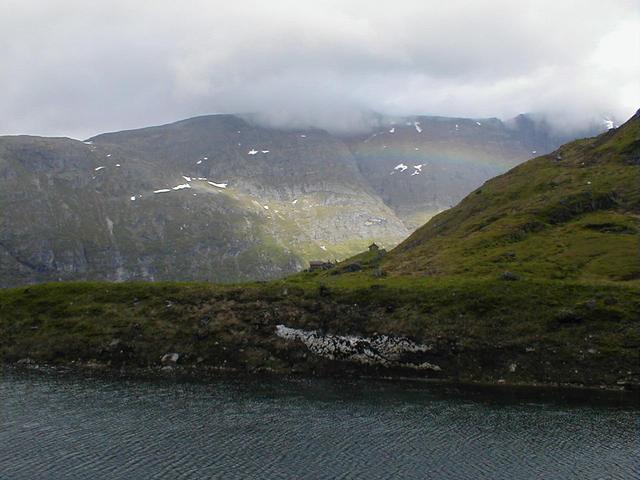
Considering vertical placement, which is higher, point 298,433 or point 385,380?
point 298,433

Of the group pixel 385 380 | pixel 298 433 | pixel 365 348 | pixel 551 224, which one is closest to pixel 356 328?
pixel 365 348

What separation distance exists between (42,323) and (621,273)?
10795cm

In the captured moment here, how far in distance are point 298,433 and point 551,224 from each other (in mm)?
104022

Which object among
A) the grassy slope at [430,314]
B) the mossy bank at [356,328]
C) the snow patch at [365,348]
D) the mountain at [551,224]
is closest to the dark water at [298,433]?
the snow patch at [365,348]

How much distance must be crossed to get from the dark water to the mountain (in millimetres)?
44714

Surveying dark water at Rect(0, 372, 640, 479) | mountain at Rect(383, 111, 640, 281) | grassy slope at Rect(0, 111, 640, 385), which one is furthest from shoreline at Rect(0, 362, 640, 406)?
mountain at Rect(383, 111, 640, 281)

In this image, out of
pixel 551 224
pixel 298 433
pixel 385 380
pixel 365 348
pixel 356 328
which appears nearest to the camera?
pixel 298 433

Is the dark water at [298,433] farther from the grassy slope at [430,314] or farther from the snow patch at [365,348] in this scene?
the grassy slope at [430,314]

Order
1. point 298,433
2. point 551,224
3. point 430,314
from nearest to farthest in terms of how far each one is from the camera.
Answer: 1. point 298,433
2. point 430,314
3. point 551,224

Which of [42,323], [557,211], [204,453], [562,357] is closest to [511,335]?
[562,357]

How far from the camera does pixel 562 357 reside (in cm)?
8544

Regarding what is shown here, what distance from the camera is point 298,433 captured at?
59031mm

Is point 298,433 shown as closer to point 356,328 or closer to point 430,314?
point 356,328

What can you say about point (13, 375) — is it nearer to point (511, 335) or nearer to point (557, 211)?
point (511, 335)
